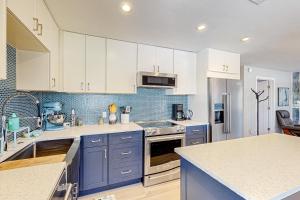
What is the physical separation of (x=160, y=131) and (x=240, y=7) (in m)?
1.85

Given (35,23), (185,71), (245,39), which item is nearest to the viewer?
(35,23)

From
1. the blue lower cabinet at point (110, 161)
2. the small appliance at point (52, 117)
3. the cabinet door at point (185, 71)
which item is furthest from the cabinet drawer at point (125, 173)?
the cabinet door at point (185, 71)

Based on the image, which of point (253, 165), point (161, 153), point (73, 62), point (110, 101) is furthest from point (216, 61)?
point (73, 62)

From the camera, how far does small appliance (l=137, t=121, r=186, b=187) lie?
2.29 meters

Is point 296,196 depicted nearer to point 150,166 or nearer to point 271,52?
point 150,166

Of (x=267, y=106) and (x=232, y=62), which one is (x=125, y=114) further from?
(x=267, y=106)

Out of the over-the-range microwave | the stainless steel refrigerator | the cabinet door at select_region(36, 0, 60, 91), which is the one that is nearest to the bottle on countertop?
the cabinet door at select_region(36, 0, 60, 91)

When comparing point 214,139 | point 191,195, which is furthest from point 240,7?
point 214,139

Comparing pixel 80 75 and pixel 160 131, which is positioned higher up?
pixel 80 75

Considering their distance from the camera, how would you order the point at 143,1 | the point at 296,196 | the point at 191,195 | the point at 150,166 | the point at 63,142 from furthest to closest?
the point at 150,166, the point at 63,142, the point at 143,1, the point at 191,195, the point at 296,196

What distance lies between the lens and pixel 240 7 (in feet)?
5.18

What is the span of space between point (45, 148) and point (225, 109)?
115 inches

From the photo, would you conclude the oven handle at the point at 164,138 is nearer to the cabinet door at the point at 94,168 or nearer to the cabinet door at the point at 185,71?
the cabinet door at the point at 94,168

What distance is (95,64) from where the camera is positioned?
2.31 metres
